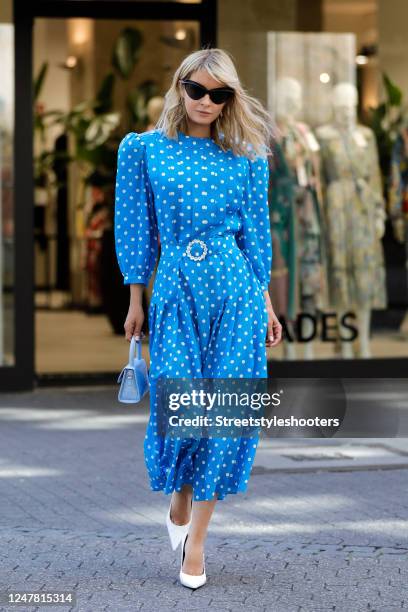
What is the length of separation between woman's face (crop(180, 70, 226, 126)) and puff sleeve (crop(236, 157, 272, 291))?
0.74ft

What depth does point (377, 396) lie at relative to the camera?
7352mm

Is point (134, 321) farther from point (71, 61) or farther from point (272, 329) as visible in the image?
point (71, 61)

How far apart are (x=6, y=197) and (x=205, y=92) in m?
5.72

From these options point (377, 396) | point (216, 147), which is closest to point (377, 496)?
point (377, 396)

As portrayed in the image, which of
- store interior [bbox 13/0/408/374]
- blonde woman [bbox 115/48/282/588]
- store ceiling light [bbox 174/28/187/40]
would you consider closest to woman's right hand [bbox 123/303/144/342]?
blonde woman [bbox 115/48/282/588]

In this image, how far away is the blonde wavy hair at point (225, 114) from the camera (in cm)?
460

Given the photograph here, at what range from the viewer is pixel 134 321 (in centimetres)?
472

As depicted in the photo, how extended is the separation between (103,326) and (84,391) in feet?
17.3

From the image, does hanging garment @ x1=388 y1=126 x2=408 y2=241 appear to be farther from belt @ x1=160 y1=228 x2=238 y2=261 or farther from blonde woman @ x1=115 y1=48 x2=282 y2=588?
belt @ x1=160 y1=228 x2=238 y2=261

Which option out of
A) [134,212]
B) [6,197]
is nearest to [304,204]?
[6,197]

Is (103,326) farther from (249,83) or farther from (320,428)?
(320,428)

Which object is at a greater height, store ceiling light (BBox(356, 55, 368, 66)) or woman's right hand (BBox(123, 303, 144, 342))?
store ceiling light (BBox(356, 55, 368, 66))

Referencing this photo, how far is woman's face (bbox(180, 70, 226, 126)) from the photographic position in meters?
4.59

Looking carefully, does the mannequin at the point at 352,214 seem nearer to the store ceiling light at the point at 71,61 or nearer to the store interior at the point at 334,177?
the store interior at the point at 334,177
